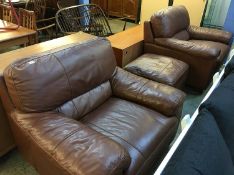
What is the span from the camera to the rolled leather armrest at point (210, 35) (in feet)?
9.23

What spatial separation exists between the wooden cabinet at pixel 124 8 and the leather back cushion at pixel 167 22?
222 cm

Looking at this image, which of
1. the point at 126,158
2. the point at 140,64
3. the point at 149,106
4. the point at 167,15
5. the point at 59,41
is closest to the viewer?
the point at 126,158

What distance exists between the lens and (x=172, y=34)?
260 centimetres

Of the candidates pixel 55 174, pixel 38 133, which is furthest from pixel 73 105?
pixel 55 174

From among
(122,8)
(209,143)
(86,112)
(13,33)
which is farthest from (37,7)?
(209,143)

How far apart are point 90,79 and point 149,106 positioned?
1.53 feet

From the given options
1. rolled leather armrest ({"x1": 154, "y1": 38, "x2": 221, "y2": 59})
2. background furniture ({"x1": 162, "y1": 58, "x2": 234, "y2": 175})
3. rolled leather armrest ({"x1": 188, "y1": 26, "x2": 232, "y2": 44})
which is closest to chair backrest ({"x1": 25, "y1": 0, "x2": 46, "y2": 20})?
rolled leather armrest ({"x1": 154, "y1": 38, "x2": 221, "y2": 59})

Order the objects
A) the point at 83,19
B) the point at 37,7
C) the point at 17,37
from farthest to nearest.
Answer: the point at 37,7
the point at 83,19
the point at 17,37

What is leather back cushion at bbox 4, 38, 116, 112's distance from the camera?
1.14 m

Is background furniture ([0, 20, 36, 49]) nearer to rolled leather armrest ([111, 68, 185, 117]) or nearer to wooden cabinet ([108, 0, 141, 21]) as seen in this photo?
rolled leather armrest ([111, 68, 185, 117])

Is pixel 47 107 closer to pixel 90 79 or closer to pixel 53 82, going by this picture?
pixel 53 82

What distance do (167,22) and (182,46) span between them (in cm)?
37

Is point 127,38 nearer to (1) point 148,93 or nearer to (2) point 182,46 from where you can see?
(2) point 182,46

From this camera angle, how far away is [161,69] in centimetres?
210
